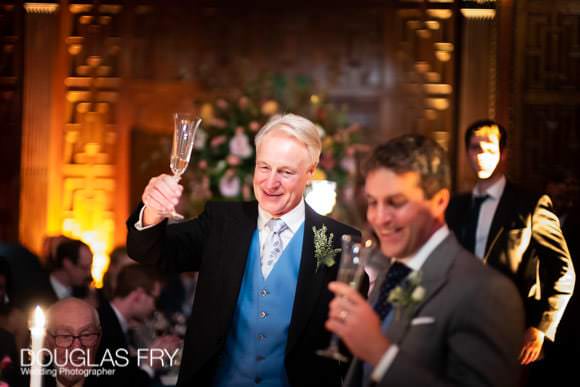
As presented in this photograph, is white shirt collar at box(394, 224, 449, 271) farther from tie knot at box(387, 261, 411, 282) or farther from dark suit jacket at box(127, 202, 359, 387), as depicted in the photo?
dark suit jacket at box(127, 202, 359, 387)

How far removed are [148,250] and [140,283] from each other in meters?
1.94

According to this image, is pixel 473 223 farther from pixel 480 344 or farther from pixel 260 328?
pixel 480 344

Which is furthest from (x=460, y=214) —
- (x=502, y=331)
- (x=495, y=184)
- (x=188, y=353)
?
(x=502, y=331)

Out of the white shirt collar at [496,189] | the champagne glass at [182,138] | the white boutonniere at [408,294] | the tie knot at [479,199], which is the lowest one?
the white boutonniere at [408,294]

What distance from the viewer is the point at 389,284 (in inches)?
92.8

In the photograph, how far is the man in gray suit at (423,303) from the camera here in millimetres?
2084

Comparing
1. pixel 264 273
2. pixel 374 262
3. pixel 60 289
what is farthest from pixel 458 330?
pixel 60 289

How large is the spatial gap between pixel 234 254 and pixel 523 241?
5.83 ft

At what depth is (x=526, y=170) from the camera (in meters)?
6.77

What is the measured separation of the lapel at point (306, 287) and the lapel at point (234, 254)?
179 millimetres

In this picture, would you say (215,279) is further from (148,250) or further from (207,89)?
(207,89)

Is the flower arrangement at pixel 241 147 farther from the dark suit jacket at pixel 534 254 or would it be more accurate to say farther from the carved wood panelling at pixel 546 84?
the dark suit jacket at pixel 534 254

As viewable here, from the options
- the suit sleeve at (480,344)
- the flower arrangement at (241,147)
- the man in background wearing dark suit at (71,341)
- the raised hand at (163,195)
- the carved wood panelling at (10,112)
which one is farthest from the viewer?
the carved wood panelling at (10,112)

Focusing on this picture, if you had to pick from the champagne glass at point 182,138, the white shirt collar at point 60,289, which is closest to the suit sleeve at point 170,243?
the champagne glass at point 182,138
